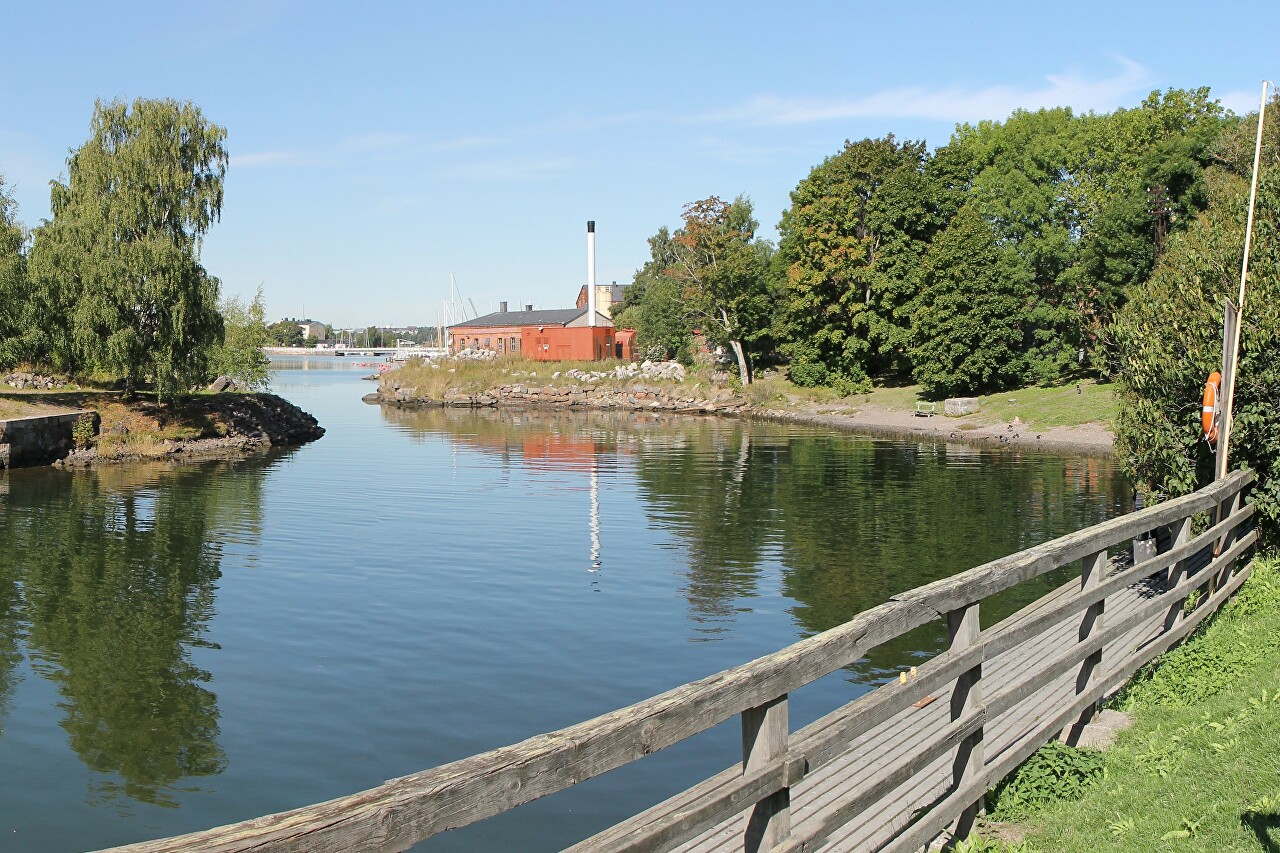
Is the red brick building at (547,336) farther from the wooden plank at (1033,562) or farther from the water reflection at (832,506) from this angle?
the wooden plank at (1033,562)

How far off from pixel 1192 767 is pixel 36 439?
139 feet

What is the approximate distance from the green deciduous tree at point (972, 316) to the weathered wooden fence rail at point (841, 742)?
50.0m

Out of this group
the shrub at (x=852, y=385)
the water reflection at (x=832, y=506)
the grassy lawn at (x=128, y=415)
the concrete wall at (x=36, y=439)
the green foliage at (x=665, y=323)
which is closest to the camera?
the water reflection at (x=832, y=506)

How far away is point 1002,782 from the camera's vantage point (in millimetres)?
6559

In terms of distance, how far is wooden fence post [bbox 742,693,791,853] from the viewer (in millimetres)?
4137

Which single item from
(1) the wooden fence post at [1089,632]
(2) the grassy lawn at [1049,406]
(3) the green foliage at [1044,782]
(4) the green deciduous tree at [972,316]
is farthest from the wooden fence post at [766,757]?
(4) the green deciduous tree at [972,316]

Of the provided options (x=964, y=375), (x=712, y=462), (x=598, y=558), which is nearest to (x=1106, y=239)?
(x=964, y=375)

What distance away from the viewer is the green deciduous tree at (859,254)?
6494 cm

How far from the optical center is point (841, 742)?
4598mm

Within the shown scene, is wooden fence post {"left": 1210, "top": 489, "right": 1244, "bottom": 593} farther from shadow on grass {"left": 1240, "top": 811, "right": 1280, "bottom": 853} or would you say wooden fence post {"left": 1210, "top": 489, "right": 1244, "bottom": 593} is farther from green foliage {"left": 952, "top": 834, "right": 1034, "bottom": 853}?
green foliage {"left": 952, "top": 834, "right": 1034, "bottom": 853}

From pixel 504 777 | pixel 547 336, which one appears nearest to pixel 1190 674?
pixel 504 777

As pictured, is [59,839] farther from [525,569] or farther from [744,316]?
[744,316]

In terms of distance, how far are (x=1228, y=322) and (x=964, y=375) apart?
157 ft

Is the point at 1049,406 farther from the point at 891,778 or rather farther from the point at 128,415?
the point at 891,778
